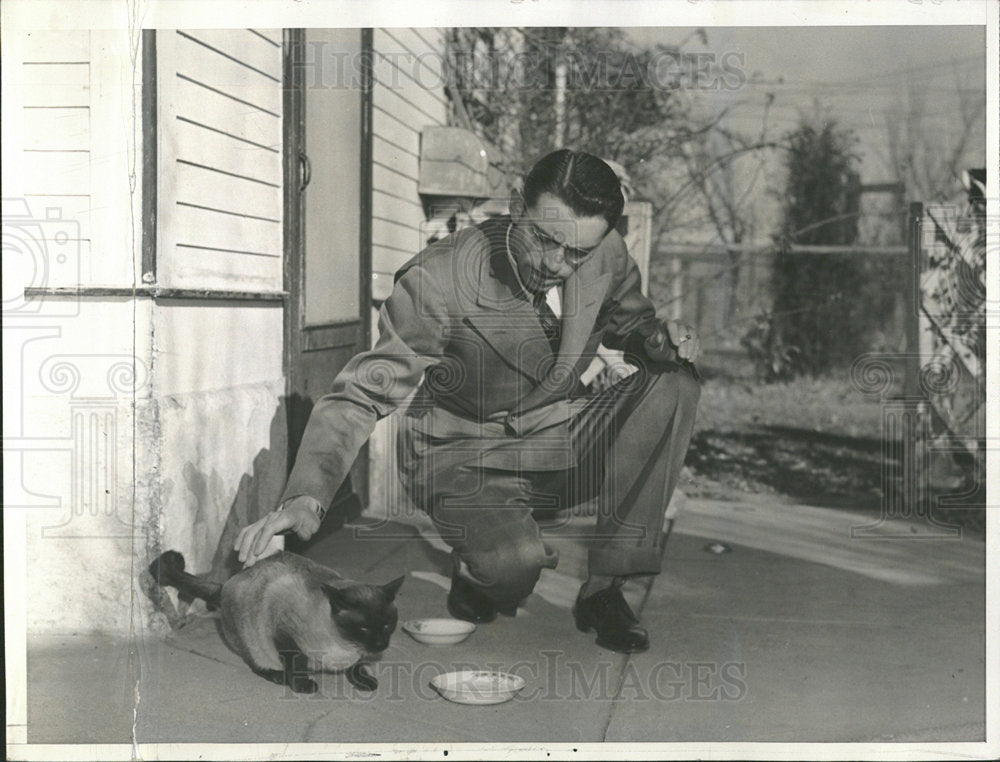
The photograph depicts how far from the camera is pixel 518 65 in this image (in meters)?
4.25

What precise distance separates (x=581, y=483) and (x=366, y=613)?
937 mm

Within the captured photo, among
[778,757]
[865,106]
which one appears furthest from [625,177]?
[778,757]

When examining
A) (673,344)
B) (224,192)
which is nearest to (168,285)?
(224,192)

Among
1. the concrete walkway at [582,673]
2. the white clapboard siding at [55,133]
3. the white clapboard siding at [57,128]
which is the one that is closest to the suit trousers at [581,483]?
the concrete walkway at [582,673]

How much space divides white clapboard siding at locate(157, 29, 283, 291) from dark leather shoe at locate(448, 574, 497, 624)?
126cm

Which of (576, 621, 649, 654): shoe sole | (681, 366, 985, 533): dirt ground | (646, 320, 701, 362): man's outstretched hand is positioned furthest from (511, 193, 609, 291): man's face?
(681, 366, 985, 533): dirt ground

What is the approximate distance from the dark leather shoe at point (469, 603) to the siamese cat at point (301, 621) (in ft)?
1.48

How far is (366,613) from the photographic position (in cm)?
365

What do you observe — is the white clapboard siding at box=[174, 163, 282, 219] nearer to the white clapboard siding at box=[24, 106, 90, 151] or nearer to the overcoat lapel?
the white clapboard siding at box=[24, 106, 90, 151]

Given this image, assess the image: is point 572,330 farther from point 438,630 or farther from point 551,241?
point 438,630

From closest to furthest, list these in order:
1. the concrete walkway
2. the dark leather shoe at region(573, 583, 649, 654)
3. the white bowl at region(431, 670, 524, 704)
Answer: the concrete walkway
the white bowl at region(431, 670, 524, 704)
the dark leather shoe at region(573, 583, 649, 654)

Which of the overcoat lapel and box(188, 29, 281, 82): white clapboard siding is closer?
box(188, 29, 281, 82): white clapboard siding

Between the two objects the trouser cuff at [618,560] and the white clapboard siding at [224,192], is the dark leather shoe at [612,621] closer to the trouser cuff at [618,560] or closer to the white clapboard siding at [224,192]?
the trouser cuff at [618,560]

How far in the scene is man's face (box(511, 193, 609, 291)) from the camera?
4043 mm
